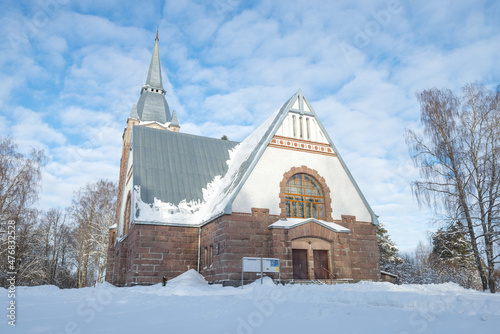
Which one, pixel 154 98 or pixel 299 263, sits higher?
pixel 154 98

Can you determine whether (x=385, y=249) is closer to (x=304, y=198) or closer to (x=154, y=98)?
(x=304, y=198)

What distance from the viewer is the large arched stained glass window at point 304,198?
776 inches

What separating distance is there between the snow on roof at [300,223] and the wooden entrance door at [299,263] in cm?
139

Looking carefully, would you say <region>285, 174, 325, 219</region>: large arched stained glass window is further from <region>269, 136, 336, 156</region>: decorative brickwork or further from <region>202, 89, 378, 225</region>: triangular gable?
<region>202, 89, 378, 225</region>: triangular gable

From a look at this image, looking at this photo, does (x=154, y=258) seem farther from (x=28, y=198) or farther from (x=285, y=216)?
(x=28, y=198)

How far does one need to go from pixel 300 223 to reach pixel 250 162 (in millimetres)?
4256

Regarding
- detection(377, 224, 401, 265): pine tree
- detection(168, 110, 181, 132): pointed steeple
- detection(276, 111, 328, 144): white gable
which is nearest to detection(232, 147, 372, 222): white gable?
detection(276, 111, 328, 144): white gable

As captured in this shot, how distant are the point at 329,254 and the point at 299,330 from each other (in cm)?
1298

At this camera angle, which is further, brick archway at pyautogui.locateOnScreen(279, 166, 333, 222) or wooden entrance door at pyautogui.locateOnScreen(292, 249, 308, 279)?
brick archway at pyautogui.locateOnScreen(279, 166, 333, 222)

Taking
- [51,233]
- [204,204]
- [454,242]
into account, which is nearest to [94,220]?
[51,233]

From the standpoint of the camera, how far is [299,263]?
1825cm

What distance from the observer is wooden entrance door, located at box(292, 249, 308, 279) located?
18.1 m

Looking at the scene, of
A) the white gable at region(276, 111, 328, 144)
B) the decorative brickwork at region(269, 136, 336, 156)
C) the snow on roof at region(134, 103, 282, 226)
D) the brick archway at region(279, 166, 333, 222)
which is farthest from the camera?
the white gable at region(276, 111, 328, 144)

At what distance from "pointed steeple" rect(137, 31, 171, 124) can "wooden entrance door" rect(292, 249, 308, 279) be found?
34.1m
